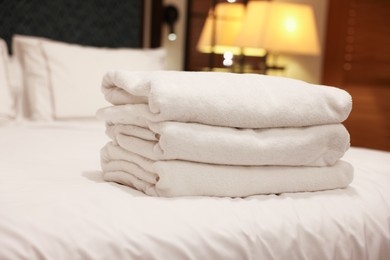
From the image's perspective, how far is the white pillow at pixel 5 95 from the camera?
82.0 inches

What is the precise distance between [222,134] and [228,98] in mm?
68

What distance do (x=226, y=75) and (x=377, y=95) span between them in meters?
2.15

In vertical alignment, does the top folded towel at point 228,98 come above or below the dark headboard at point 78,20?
below

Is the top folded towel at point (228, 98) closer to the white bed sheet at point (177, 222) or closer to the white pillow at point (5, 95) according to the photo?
the white bed sheet at point (177, 222)

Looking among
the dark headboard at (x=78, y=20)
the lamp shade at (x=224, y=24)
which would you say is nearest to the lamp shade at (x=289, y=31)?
the lamp shade at (x=224, y=24)

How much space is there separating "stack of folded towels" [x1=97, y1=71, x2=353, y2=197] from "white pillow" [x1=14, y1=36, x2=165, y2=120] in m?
1.20

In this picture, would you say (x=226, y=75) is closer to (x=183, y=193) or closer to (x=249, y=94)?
(x=249, y=94)

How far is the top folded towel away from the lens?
0.88 metres

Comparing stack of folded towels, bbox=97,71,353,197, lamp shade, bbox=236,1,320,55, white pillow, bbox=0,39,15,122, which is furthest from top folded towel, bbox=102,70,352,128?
lamp shade, bbox=236,1,320,55

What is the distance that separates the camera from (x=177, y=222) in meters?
0.78

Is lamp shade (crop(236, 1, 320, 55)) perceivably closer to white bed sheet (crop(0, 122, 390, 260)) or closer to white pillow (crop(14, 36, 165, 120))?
white pillow (crop(14, 36, 165, 120))

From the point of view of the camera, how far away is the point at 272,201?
91cm

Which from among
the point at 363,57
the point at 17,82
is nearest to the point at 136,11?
the point at 17,82

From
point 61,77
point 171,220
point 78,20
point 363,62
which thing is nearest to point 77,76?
point 61,77
